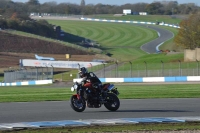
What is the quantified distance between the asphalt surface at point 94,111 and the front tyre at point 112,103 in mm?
173

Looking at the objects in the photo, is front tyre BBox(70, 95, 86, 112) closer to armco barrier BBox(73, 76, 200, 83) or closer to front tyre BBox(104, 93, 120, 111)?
front tyre BBox(104, 93, 120, 111)

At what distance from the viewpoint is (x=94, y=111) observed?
20.2 m

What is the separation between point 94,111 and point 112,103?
0.70m

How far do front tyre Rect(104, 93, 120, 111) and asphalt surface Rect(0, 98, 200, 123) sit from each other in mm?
173

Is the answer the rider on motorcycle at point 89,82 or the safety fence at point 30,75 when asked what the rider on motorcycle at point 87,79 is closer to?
the rider on motorcycle at point 89,82

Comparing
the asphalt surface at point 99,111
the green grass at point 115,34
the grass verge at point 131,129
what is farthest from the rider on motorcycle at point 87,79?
the green grass at point 115,34

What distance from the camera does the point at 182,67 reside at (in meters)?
53.0

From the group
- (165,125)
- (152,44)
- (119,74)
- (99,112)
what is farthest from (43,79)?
(152,44)

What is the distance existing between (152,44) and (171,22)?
136ft

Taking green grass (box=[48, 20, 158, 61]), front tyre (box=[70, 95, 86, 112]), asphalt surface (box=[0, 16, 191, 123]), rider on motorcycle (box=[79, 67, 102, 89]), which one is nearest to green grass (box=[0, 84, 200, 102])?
asphalt surface (box=[0, 16, 191, 123])

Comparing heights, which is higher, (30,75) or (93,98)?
(30,75)

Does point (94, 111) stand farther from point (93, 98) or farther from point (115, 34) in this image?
point (115, 34)

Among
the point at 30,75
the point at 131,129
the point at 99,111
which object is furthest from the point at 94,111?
the point at 30,75

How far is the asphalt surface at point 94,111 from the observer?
18402mm
